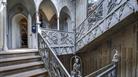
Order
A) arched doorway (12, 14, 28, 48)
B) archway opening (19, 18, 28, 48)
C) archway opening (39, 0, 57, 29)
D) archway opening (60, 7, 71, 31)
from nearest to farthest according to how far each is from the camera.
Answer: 1. arched doorway (12, 14, 28, 48)
2. archway opening (39, 0, 57, 29)
3. archway opening (19, 18, 28, 48)
4. archway opening (60, 7, 71, 31)

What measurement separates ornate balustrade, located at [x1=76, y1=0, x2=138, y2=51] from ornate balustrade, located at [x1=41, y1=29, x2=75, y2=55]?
1.16 feet

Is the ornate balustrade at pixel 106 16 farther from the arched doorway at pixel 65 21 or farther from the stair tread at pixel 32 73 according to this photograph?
the arched doorway at pixel 65 21

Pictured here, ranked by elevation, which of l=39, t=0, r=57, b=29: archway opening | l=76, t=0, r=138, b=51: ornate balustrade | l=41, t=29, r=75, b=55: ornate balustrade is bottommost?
l=41, t=29, r=75, b=55: ornate balustrade

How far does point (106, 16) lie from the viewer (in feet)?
18.8

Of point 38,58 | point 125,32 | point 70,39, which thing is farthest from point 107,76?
point 70,39

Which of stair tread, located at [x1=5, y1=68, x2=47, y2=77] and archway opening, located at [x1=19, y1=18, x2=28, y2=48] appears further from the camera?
archway opening, located at [x1=19, y1=18, x2=28, y2=48]

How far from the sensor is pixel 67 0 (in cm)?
1102

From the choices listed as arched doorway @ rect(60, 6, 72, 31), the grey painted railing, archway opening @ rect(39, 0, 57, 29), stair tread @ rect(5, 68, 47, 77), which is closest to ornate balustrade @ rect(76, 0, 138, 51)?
the grey painted railing

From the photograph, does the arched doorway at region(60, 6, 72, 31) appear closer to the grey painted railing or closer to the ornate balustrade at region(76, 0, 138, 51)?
the ornate balustrade at region(76, 0, 138, 51)

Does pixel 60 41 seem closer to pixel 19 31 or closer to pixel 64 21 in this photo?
pixel 19 31

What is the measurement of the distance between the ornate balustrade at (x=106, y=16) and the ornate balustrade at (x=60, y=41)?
1.16ft

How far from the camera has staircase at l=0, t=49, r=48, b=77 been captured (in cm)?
426

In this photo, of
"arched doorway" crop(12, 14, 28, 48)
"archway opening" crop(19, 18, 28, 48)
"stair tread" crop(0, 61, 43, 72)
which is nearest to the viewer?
"stair tread" crop(0, 61, 43, 72)

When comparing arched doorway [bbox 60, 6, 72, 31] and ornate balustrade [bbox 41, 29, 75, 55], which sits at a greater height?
arched doorway [bbox 60, 6, 72, 31]
